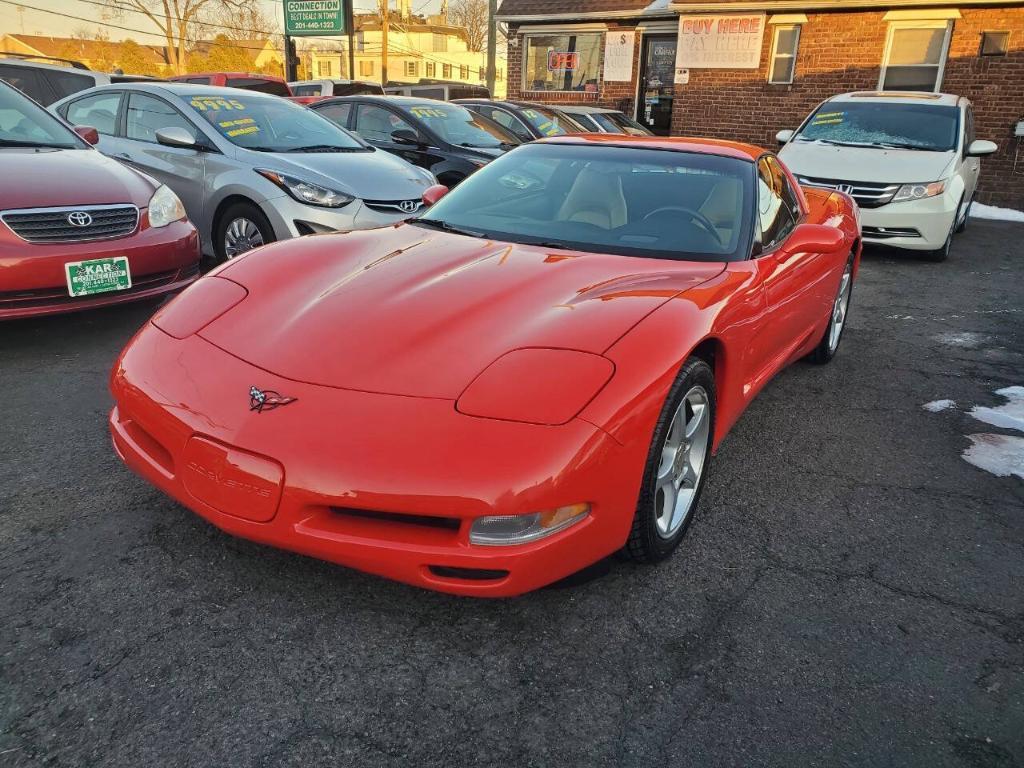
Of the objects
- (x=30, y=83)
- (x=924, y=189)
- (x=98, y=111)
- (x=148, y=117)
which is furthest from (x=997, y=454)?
(x=30, y=83)

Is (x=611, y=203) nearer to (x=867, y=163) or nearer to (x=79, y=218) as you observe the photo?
(x=79, y=218)

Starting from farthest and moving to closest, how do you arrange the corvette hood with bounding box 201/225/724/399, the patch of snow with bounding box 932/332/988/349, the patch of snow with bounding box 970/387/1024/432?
the patch of snow with bounding box 932/332/988/349 < the patch of snow with bounding box 970/387/1024/432 < the corvette hood with bounding box 201/225/724/399

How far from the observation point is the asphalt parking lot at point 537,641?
1.77 metres

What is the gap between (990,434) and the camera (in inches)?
146

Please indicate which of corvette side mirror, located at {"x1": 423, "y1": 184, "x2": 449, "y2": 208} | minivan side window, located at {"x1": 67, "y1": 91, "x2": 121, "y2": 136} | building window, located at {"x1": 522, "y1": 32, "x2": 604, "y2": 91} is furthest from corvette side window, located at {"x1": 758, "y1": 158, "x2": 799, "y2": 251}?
building window, located at {"x1": 522, "y1": 32, "x2": 604, "y2": 91}

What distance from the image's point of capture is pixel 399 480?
1.89m

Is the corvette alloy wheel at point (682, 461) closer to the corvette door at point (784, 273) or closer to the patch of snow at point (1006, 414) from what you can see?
the corvette door at point (784, 273)

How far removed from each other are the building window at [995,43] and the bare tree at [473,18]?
54352 millimetres

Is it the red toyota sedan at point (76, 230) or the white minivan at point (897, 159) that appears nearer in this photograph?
the red toyota sedan at point (76, 230)

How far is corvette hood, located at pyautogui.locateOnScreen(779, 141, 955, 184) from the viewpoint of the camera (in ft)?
25.7

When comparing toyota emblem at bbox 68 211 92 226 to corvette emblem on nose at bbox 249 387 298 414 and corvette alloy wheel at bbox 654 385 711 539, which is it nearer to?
corvette emblem on nose at bbox 249 387 298 414

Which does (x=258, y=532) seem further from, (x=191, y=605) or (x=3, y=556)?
(x=3, y=556)

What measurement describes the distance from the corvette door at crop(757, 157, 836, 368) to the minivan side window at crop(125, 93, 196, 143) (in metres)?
4.61

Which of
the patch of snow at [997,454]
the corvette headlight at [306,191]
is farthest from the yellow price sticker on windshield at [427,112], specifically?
the patch of snow at [997,454]
